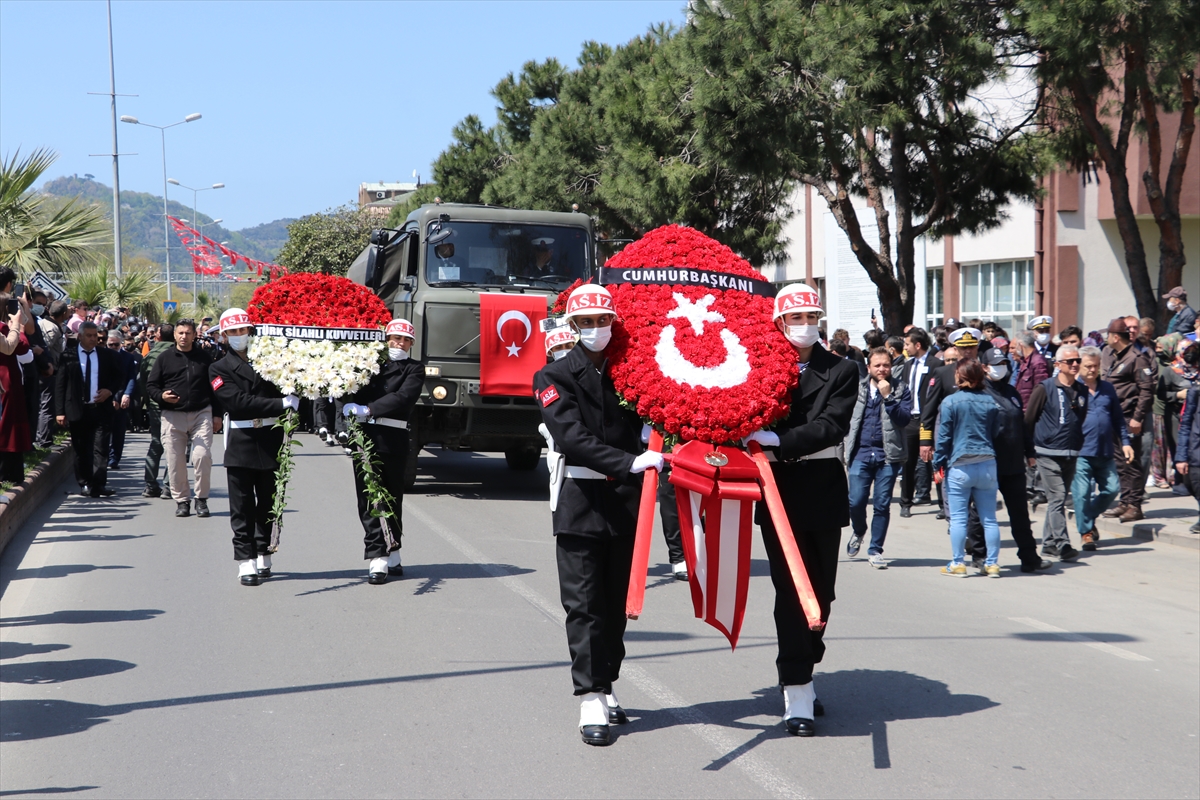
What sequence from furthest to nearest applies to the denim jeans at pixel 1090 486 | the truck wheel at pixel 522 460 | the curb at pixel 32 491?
the truck wheel at pixel 522 460, the denim jeans at pixel 1090 486, the curb at pixel 32 491

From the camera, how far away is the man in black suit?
13.9m

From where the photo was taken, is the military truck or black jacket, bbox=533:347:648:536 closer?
black jacket, bbox=533:347:648:536

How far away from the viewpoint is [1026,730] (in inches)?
226

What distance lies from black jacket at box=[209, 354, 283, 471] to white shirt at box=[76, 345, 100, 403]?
576cm

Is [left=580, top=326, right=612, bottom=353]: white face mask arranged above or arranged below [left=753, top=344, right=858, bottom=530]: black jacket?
above

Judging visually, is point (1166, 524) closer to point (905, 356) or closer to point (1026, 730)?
point (905, 356)

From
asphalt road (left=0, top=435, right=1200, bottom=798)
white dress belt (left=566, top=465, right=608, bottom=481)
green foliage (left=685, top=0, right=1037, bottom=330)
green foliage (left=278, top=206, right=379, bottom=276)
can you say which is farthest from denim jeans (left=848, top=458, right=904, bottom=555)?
green foliage (left=278, top=206, right=379, bottom=276)

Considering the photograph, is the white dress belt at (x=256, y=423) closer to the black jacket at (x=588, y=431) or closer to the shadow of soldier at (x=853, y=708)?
the black jacket at (x=588, y=431)

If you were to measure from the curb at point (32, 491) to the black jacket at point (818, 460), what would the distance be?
7723mm

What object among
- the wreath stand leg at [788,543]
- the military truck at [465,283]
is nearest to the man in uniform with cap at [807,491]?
the wreath stand leg at [788,543]

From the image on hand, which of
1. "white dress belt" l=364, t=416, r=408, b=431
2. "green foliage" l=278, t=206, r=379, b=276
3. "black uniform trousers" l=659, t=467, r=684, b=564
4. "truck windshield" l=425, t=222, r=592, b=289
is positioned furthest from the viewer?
"green foliage" l=278, t=206, r=379, b=276

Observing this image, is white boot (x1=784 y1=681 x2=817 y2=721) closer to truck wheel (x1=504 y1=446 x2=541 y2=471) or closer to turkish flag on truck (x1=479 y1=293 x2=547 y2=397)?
turkish flag on truck (x1=479 y1=293 x2=547 y2=397)

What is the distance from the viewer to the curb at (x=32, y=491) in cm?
1095

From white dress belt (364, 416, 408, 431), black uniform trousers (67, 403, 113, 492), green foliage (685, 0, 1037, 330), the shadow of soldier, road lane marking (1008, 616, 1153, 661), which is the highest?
green foliage (685, 0, 1037, 330)
